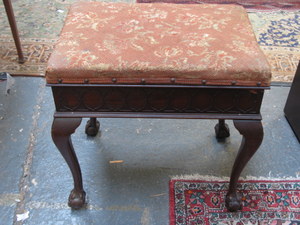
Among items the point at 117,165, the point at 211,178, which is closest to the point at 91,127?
the point at 117,165

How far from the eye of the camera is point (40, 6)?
2.77 m

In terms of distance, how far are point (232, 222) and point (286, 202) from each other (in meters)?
0.24

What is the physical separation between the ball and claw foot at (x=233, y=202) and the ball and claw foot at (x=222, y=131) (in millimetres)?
351

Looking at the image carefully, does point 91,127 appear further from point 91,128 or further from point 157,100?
point 157,100

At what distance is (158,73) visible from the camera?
1.05 m

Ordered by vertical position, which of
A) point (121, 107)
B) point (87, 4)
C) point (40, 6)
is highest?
point (87, 4)

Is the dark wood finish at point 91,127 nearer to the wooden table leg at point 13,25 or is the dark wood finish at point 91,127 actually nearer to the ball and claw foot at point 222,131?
the ball and claw foot at point 222,131

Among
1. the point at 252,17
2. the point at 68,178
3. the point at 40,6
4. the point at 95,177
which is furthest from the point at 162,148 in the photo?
the point at 40,6

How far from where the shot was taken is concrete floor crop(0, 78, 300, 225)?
1383 millimetres

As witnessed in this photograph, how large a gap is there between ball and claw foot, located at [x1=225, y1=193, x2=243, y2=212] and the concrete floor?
161 mm

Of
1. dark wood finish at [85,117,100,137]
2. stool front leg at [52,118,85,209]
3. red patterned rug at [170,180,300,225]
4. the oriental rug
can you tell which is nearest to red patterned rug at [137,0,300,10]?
the oriental rug

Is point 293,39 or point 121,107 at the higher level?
point 121,107

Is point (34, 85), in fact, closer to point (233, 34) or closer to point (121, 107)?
point (121, 107)

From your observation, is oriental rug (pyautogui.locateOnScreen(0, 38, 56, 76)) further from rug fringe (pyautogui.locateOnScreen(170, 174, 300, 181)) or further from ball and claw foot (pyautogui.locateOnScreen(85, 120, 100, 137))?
rug fringe (pyautogui.locateOnScreen(170, 174, 300, 181))
